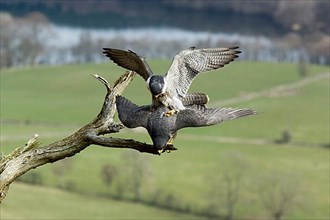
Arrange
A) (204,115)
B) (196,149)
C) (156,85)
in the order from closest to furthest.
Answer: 1. (156,85)
2. (204,115)
3. (196,149)

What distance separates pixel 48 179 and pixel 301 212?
32.5ft

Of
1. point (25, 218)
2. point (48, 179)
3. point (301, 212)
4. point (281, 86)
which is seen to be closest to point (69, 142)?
point (25, 218)

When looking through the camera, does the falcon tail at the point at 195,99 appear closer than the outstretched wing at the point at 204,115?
No

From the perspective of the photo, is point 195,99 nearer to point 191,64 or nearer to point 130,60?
point 191,64

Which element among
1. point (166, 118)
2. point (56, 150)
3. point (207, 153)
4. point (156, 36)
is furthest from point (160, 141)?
point (156, 36)

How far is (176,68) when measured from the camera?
18.0ft

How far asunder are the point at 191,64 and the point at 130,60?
18.1 inches

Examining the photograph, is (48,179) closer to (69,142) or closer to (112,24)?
(69,142)

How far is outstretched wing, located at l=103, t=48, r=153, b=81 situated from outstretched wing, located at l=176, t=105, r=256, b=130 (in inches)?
15.8

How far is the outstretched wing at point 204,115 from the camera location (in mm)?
5352

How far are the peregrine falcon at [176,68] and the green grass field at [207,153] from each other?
16.9 m

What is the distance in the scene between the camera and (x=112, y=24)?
64875 mm

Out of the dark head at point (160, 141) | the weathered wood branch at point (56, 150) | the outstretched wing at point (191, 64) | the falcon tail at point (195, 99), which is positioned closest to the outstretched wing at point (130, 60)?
the outstretched wing at point (191, 64)

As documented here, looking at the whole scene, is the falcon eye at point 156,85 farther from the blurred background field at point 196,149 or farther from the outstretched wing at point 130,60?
the blurred background field at point 196,149
